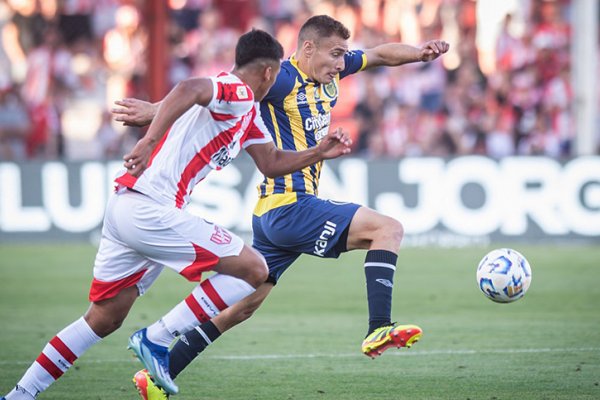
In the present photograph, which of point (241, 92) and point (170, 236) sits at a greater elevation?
point (241, 92)

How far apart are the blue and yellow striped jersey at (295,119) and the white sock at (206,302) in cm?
131

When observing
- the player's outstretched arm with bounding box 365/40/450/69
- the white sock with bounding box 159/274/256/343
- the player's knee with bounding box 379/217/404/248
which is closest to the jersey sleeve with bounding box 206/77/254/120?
the white sock with bounding box 159/274/256/343

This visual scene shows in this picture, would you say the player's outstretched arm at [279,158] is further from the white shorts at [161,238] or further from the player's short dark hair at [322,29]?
the player's short dark hair at [322,29]

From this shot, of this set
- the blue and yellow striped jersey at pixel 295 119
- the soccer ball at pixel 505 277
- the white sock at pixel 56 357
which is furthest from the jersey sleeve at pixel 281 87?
the white sock at pixel 56 357

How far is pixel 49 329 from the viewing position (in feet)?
31.7

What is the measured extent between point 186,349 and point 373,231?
147 centimetres

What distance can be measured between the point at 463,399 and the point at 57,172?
11106 mm

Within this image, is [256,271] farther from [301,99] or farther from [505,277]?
[505,277]

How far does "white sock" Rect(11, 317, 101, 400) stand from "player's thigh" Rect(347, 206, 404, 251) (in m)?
1.86

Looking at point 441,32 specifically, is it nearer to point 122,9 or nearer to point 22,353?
point 122,9

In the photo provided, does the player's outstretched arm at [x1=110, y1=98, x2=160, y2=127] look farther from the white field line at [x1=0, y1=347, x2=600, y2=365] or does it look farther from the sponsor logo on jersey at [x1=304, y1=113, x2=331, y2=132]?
the white field line at [x1=0, y1=347, x2=600, y2=365]

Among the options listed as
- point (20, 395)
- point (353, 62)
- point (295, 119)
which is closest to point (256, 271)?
point (20, 395)

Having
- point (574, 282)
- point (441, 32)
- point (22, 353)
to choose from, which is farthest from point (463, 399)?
point (441, 32)

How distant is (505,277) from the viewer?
736 centimetres
